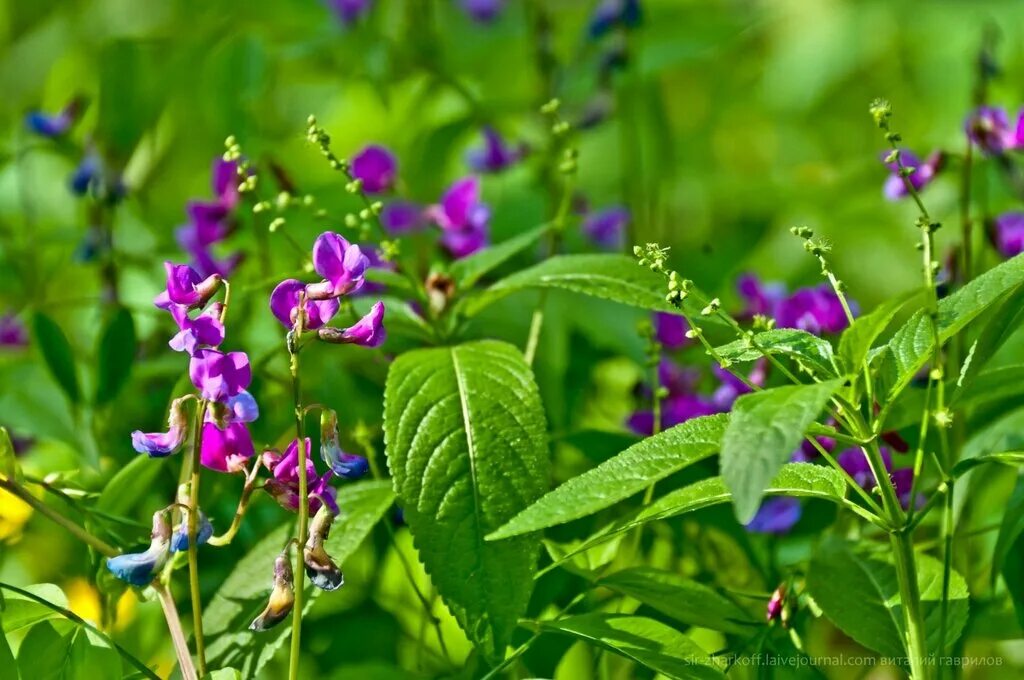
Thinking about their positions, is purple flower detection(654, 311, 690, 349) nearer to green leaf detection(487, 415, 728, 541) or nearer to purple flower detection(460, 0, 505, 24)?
green leaf detection(487, 415, 728, 541)

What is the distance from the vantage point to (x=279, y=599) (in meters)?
1.14

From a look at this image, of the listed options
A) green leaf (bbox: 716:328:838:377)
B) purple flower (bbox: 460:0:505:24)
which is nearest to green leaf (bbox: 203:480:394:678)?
green leaf (bbox: 716:328:838:377)

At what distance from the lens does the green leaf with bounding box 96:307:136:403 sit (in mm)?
1791

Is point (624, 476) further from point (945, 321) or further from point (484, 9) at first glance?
point (484, 9)

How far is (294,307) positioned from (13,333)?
1434 millimetres

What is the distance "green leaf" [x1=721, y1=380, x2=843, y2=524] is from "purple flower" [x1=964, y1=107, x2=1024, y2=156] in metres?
0.89

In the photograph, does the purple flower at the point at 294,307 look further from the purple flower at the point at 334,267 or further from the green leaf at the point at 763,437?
the green leaf at the point at 763,437

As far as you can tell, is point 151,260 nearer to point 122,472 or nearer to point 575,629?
point 122,472

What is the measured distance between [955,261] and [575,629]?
0.81 m

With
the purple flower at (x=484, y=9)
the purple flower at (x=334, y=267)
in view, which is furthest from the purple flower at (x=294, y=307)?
the purple flower at (x=484, y=9)

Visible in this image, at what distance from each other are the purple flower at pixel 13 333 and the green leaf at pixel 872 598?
162 centimetres

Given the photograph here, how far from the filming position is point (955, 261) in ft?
5.82

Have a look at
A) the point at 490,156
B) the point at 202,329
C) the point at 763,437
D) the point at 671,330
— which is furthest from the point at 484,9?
the point at 763,437

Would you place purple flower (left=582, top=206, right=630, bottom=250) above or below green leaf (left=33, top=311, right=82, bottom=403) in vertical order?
above
